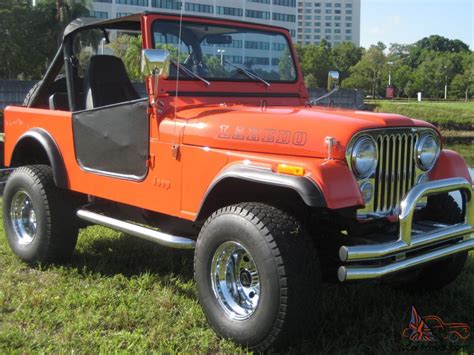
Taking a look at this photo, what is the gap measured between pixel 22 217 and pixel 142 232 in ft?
5.94

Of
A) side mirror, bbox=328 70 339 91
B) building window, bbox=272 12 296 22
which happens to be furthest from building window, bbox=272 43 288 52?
building window, bbox=272 12 296 22

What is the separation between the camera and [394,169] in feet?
11.1

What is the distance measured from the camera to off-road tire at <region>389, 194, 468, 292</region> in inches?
152

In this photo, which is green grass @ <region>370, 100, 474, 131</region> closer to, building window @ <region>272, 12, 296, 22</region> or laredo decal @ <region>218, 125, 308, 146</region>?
building window @ <region>272, 12, 296, 22</region>

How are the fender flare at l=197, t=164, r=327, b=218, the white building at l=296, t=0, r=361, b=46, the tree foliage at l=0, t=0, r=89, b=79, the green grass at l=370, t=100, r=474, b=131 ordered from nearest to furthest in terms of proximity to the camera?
1. the fender flare at l=197, t=164, r=327, b=218
2. the green grass at l=370, t=100, r=474, b=131
3. the tree foliage at l=0, t=0, r=89, b=79
4. the white building at l=296, t=0, r=361, b=46

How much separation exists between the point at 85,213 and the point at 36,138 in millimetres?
943

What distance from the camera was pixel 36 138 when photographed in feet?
16.1

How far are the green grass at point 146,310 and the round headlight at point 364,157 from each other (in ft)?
3.36

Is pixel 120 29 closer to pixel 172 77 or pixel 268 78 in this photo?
pixel 172 77

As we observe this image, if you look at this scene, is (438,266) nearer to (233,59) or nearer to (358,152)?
(358,152)

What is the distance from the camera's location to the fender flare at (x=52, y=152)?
15.4ft

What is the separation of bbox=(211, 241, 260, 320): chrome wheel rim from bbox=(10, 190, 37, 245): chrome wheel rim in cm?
236

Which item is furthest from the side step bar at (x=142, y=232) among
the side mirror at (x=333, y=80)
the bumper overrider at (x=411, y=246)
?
the side mirror at (x=333, y=80)

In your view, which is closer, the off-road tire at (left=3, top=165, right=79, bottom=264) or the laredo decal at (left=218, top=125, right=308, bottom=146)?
the laredo decal at (left=218, top=125, right=308, bottom=146)
